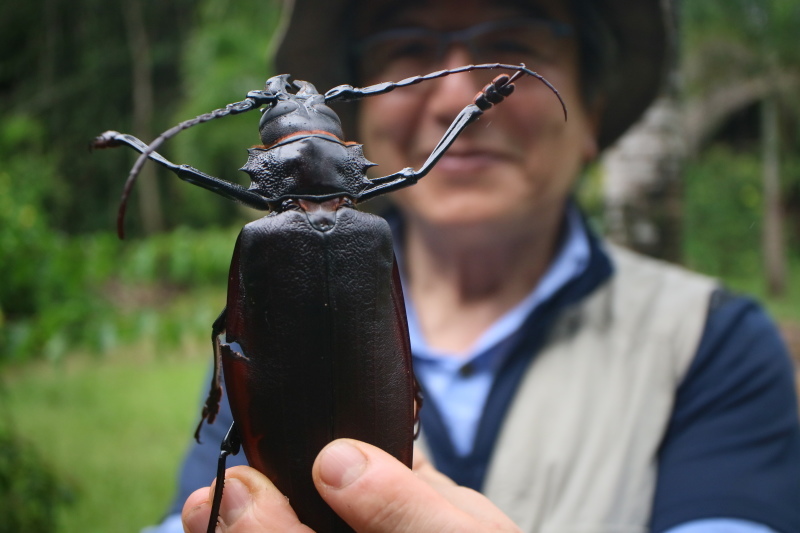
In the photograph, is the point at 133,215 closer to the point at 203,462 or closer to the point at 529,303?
the point at 203,462

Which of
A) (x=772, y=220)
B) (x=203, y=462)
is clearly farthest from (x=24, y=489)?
(x=772, y=220)

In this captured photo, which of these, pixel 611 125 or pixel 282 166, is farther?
pixel 611 125

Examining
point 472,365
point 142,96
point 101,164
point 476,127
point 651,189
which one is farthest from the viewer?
point 101,164

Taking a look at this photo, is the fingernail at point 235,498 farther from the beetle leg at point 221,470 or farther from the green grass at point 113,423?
the green grass at point 113,423

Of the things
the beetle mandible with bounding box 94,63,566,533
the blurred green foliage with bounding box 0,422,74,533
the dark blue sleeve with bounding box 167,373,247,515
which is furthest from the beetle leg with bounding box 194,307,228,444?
the blurred green foliage with bounding box 0,422,74,533

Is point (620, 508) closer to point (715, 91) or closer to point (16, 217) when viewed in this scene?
point (16, 217)

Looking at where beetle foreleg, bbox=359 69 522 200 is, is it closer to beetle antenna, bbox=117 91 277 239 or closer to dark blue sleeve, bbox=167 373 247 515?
beetle antenna, bbox=117 91 277 239

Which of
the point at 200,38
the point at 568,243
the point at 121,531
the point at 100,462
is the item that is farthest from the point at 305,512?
the point at 200,38
